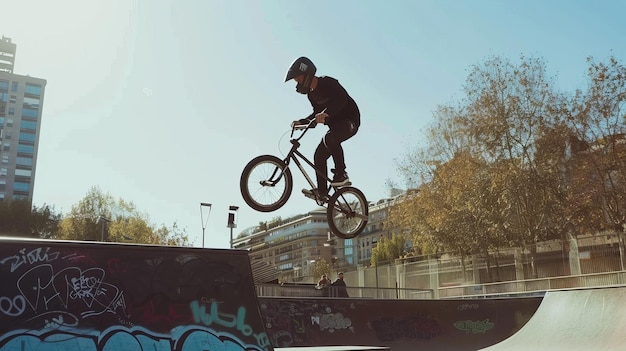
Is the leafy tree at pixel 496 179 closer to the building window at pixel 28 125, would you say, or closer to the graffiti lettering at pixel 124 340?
the graffiti lettering at pixel 124 340

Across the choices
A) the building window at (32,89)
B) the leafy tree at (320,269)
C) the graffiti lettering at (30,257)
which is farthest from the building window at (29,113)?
the graffiti lettering at (30,257)

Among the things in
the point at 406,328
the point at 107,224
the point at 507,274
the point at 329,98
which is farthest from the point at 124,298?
the point at 107,224

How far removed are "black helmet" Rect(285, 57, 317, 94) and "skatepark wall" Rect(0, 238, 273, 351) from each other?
10.1ft

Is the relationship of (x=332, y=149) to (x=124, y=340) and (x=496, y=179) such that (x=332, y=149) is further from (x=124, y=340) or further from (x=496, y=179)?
(x=496, y=179)

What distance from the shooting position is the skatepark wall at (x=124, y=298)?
7180 millimetres

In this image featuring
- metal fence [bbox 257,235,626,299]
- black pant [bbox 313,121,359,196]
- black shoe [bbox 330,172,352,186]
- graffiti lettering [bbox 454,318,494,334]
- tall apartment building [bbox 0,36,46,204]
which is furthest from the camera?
tall apartment building [bbox 0,36,46,204]

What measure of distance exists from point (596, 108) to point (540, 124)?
135 inches

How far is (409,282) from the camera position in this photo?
33.6 metres

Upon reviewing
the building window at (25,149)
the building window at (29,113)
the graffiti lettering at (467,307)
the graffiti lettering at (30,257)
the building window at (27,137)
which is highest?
the building window at (29,113)

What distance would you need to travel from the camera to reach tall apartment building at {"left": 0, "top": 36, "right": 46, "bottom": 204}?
10300 cm

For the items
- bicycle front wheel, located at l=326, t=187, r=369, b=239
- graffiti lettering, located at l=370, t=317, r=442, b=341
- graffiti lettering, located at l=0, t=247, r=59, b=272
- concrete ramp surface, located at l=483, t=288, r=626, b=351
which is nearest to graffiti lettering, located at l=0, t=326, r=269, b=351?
graffiti lettering, located at l=0, t=247, r=59, b=272

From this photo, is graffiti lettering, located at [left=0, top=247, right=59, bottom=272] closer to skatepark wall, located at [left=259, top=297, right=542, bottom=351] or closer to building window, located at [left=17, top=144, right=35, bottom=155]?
skatepark wall, located at [left=259, top=297, right=542, bottom=351]

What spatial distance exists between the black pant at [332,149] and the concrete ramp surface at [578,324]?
8.27 metres

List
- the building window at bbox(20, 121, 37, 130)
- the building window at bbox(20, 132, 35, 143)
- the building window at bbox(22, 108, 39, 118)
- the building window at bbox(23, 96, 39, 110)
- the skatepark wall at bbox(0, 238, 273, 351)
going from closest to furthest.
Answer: the skatepark wall at bbox(0, 238, 273, 351), the building window at bbox(20, 132, 35, 143), the building window at bbox(20, 121, 37, 130), the building window at bbox(22, 108, 39, 118), the building window at bbox(23, 96, 39, 110)
